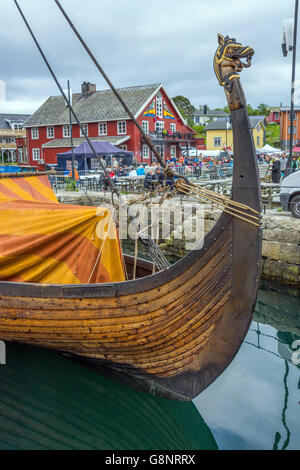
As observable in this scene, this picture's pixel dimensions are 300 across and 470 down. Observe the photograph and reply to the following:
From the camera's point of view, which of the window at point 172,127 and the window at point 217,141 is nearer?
the window at point 172,127

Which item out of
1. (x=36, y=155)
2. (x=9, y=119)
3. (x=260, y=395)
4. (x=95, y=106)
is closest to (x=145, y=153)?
(x=95, y=106)

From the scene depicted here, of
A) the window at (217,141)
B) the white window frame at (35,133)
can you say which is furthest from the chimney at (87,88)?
the window at (217,141)

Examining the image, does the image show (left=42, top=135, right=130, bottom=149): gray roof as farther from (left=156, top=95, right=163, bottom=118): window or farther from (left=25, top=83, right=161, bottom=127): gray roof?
(left=156, top=95, right=163, bottom=118): window

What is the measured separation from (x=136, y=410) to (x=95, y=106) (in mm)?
32455

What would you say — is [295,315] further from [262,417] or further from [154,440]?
[154,440]

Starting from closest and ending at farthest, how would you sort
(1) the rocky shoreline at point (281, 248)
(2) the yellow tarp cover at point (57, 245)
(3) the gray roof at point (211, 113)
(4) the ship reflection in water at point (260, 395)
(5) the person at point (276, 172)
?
(4) the ship reflection in water at point (260, 395)
(2) the yellow tarp cover at point (57, 245)
(1) the rocky shoreline at point (281, 248)
(5) the person at point (276, 172)
(3) the gray roof at point (211, 113)

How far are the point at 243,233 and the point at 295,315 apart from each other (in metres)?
5.21

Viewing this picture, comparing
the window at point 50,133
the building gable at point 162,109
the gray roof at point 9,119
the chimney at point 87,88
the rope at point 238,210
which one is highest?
the chimney at point 87,88

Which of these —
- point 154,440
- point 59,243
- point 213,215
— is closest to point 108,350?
point 154,440

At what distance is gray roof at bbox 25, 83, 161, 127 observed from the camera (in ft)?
110

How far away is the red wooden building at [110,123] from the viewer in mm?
33312

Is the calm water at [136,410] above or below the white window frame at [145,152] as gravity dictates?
below

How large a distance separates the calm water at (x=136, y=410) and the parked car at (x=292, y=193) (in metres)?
4.58

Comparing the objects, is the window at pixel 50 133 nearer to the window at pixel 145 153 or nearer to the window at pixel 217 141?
the window at pixel 145 153
